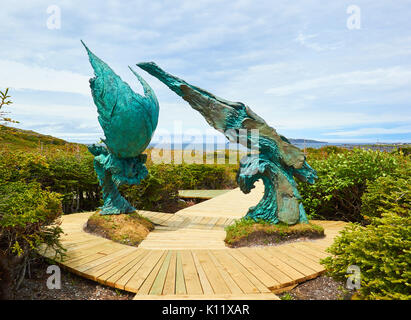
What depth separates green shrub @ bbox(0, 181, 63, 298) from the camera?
251cm

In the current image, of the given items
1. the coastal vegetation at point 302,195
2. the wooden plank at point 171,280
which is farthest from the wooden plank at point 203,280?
the coastal vegetation at point 302,195

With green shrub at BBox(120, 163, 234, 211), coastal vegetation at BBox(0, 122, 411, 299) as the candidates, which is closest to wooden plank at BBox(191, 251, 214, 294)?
coastal vegetation at BBox(0, 122, 411, 299)

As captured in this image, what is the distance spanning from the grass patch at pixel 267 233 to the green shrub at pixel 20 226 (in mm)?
2553

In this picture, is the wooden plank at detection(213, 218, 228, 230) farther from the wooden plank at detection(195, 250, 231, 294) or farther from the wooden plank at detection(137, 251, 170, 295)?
the wooden plank at detection(137, 251, 170, 295)

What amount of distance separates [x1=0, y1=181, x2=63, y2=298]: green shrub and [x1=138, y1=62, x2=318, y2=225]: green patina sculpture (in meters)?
2.62

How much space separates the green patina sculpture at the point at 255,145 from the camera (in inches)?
178

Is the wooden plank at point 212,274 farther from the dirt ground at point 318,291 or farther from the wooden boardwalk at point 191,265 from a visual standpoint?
the dirt ground at point 318,291

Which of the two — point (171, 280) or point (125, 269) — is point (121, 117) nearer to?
point (125, 269)

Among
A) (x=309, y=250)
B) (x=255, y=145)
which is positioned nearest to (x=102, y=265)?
(x=309, y=250)

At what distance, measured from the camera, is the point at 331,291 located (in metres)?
2.83

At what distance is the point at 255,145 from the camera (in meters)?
4.59

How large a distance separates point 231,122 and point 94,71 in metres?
2.50
